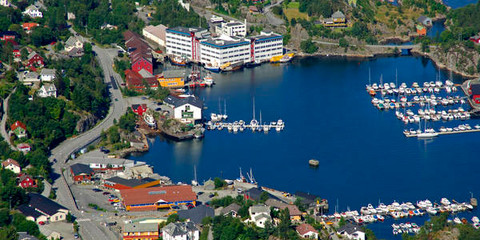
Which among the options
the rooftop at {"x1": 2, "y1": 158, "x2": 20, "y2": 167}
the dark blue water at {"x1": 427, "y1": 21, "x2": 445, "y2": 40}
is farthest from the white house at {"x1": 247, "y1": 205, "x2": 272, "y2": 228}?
the dark blue water at {"x1": 427, "y1": 21, "x2": 445, "y2": 40}

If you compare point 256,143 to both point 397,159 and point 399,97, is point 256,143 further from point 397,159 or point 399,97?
point 399,97

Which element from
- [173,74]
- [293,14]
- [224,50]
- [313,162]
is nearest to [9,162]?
[313,162]

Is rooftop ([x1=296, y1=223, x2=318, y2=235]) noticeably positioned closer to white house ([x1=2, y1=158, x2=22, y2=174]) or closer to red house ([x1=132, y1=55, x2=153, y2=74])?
white house ([x1=2, y1=158, x2=22, y2=174])

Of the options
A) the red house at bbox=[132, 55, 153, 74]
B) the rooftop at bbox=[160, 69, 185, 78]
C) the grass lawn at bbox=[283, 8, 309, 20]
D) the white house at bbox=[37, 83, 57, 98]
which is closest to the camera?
the white house at bbox=[37, 83, 57, 98]

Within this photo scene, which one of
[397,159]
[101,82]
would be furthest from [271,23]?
[397,159]

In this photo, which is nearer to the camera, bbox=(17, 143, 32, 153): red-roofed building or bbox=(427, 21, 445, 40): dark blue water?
bbox=(17, 143, 32, 153): red-roofed building

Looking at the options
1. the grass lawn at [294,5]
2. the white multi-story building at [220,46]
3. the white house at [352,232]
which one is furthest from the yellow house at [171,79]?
the white house at [352,232]

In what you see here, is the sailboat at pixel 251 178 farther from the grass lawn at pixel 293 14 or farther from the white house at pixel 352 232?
the grass lawn at pixel 293 14
